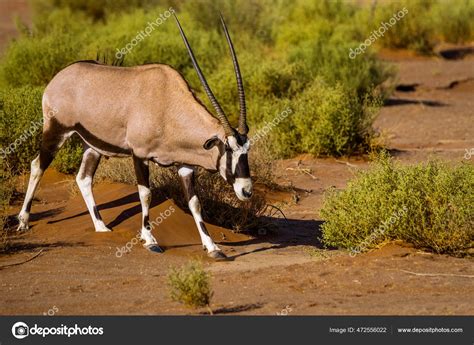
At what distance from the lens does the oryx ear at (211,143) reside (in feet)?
30.8

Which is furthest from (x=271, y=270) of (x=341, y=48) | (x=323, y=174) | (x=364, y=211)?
(x=341, y=48)

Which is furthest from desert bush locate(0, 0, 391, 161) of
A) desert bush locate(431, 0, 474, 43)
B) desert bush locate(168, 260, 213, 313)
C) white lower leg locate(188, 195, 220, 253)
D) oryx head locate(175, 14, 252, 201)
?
desert bush locate(168, 260, 213, 313)

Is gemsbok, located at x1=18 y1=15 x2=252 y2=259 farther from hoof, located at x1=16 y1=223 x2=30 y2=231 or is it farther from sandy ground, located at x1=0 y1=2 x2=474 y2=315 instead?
sandy ground, located at x1=0 y1=2 x2=474 y2=315

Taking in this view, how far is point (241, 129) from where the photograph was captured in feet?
30.8

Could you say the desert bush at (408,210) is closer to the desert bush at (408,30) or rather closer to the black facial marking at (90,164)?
the black facial marking at (90,164)

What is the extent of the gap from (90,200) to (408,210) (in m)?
3.48

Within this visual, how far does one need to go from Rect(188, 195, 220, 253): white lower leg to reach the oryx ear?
2.10 feet

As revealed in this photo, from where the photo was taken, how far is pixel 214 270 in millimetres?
9195

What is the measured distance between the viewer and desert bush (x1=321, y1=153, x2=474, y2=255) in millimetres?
9039

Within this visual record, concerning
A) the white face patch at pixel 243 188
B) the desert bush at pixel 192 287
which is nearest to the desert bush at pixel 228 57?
the white face patch at pixel 243 188

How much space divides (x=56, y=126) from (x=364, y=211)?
3.52 meters

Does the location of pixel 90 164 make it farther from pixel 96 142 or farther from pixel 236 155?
pixel 236 155
